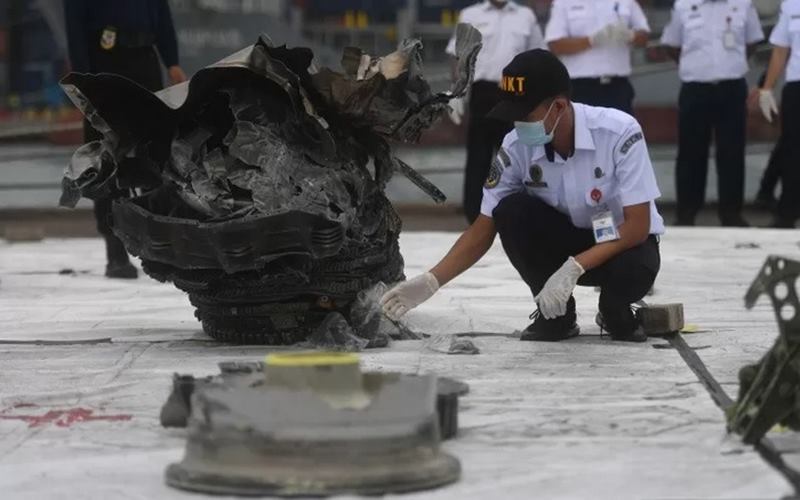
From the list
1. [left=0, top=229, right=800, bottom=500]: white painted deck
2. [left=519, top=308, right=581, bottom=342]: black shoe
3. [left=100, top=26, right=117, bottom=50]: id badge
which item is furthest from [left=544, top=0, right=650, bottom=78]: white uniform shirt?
[left=519, top=308, right=581, bottom=342]: black shoe

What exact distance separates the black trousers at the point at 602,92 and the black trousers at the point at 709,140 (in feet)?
2.36

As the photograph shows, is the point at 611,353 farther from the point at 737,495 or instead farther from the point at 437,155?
the point at 437,155

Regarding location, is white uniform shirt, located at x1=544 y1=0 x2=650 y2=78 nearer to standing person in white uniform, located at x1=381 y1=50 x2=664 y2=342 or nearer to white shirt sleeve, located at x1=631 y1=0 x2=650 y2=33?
white shirt sleeve, located at x1=631 y1=0 x2=650 y2=33

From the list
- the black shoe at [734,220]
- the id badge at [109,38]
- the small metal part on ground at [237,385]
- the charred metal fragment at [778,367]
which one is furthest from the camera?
the black shoe at [734,220]

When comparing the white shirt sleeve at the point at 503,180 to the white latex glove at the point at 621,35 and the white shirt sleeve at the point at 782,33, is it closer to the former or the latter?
the white latex glove at the point at 621,35

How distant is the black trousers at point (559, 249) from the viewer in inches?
203

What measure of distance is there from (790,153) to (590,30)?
1.61 meters

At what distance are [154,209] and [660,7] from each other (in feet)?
21.0

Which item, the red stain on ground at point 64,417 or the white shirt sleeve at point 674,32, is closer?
Result: the red stain on ground at point 64,417

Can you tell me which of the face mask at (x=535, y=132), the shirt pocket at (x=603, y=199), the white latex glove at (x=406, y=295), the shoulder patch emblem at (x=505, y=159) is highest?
the face mask at (x=535, y=132)

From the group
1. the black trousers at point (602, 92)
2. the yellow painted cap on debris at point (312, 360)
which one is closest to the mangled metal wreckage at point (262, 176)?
the yellow painted cap on debris at point (312, 360)

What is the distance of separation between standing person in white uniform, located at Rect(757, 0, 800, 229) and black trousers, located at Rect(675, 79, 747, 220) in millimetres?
180

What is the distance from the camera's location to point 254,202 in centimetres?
509

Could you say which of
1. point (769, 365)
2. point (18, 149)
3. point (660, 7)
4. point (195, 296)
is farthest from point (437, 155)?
point (769, 365)
